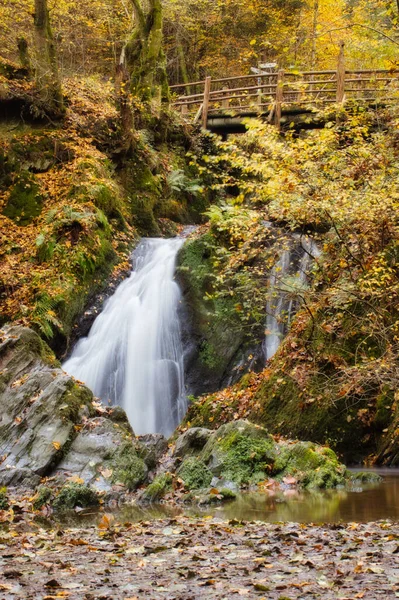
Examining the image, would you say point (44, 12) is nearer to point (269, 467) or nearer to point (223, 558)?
point (269, 467)

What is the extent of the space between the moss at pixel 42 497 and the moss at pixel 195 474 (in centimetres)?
169

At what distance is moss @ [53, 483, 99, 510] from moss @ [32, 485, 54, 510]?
9 cm

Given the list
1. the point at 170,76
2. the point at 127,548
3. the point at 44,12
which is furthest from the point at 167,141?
the point at 127,548

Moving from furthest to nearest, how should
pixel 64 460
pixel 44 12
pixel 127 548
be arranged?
pixel 44 12 < pixel 64 460 < pixel 127 548

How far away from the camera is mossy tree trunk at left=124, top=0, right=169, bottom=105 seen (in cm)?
2139

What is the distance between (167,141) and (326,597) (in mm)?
20763

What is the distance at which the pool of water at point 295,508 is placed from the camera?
5758 millimetres

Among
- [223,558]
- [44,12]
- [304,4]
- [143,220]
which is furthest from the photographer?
[304,4]

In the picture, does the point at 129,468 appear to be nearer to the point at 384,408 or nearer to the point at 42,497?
the point at 42,497

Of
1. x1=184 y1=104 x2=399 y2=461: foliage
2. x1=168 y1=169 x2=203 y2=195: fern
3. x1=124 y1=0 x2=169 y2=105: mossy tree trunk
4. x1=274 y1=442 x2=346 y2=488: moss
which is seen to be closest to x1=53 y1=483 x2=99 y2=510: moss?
x1=274 y1=442 x2=346 y2=488: moss

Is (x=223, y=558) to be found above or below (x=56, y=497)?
above

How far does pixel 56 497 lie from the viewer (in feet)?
22.4

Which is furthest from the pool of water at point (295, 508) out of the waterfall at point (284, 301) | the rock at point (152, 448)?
the waterfall at point (284, 301)

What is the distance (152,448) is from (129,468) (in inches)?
49.7
